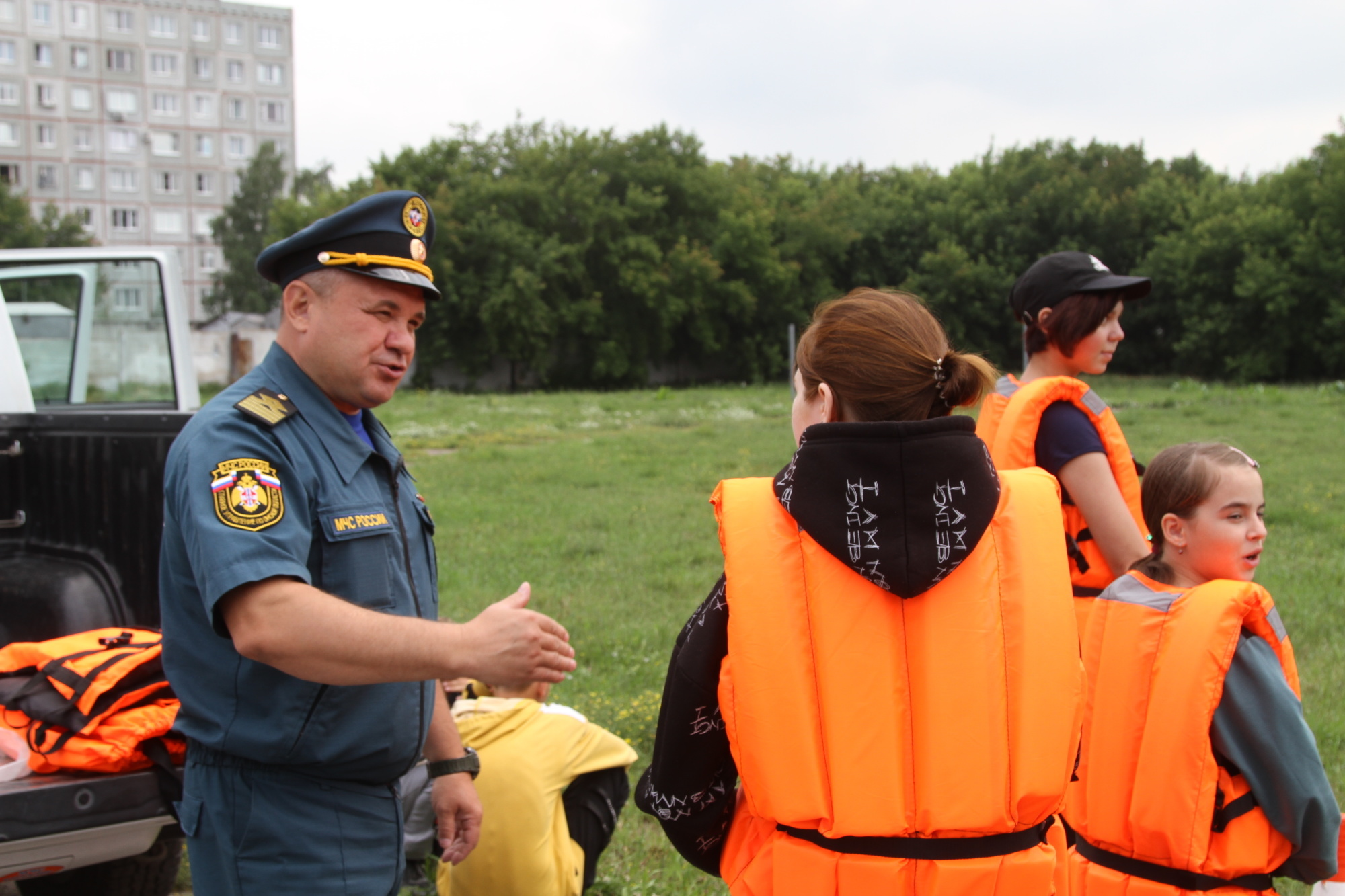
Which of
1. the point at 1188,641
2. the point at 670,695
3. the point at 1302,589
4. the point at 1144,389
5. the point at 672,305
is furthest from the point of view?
the point at 672,305

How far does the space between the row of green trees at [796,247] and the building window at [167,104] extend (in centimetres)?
4276

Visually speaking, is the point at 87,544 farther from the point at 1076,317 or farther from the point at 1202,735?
the point at 1202,735

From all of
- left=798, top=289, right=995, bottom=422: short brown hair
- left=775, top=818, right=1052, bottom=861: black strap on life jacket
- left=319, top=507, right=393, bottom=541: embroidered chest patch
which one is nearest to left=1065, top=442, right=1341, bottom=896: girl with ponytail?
left=775, top=818, right=1052, bottom=861: black strap on life jacket

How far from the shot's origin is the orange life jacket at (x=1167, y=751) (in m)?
2.34

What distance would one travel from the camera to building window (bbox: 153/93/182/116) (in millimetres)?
81000

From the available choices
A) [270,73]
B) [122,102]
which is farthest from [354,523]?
[270,73]

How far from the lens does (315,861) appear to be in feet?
7.09

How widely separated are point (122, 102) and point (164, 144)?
167 inches

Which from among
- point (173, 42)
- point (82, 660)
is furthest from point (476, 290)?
point (173, 42)

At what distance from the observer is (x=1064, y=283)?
3.24m

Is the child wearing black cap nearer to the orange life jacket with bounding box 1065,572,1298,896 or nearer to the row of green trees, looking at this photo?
the orange life jacket with bounding box 1065,572,1298,896

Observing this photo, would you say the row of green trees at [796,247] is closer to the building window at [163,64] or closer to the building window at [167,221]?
the building window at [167,221]

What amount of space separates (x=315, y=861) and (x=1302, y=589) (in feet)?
25.2

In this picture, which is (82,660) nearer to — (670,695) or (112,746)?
(112,746)
